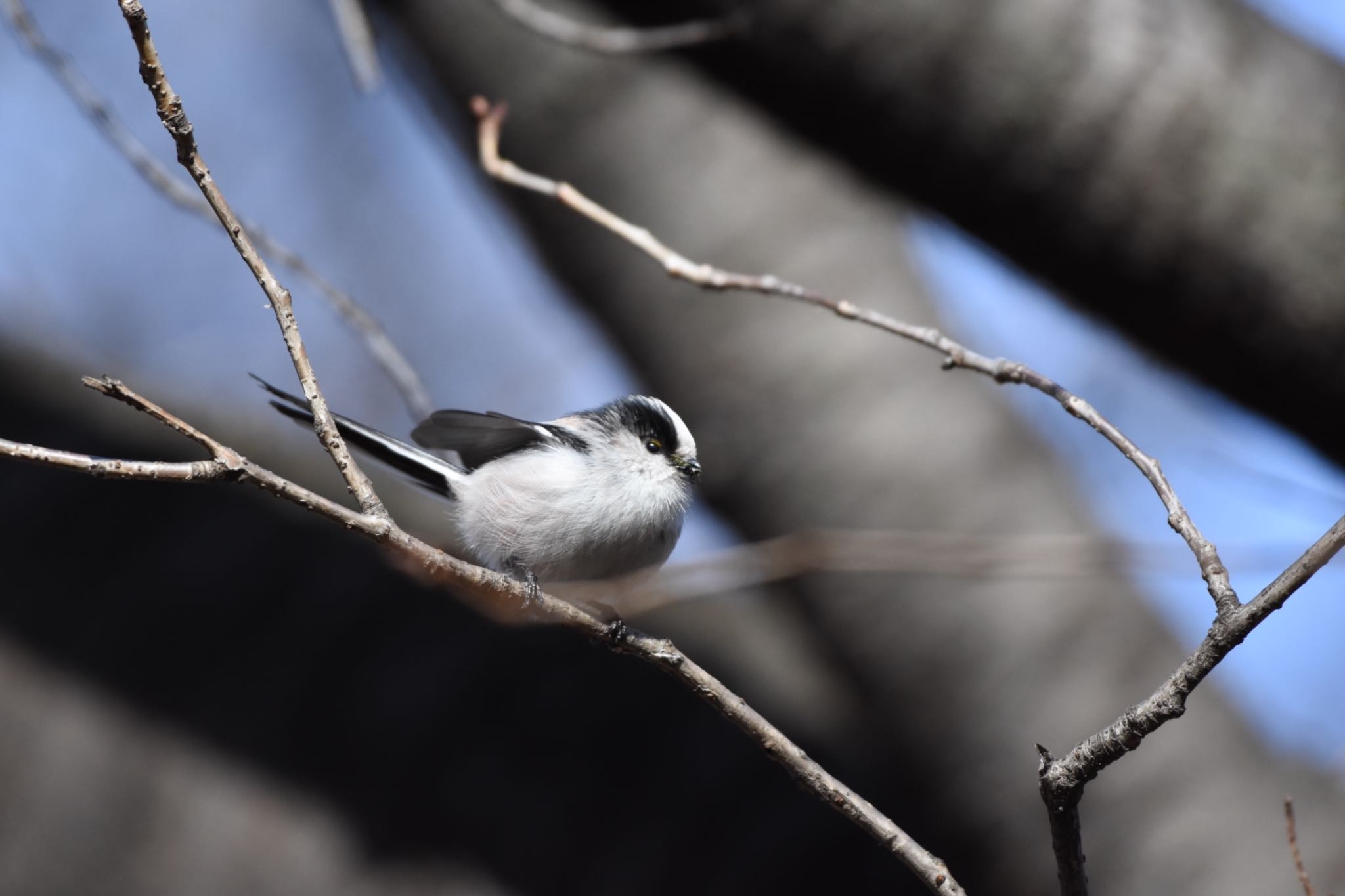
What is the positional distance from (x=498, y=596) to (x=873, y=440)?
157cm

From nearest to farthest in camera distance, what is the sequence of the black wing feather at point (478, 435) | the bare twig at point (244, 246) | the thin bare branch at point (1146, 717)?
the thin bare branch at point (1146, 717), the bare twig at point (244, 246), the black wing feather at point (478, 435)

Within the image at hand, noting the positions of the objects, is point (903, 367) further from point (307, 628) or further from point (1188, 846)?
point (307, 628)

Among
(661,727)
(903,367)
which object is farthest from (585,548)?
(903,367)

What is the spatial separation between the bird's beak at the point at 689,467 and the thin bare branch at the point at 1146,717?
1.36 meters

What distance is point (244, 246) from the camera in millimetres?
1115

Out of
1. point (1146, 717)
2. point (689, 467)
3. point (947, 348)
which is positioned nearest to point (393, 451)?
point (689, 467)

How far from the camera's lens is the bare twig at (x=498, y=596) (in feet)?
3.27

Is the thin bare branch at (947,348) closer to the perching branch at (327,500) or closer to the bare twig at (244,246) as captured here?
the perching branch at (327,500)

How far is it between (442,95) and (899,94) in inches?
48.8

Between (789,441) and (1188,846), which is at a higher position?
(789,441)

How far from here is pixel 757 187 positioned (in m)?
2.80

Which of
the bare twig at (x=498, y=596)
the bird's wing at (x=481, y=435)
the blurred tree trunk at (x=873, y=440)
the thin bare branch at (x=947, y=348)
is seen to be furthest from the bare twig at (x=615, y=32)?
the bare twig at (x=498, y=596)

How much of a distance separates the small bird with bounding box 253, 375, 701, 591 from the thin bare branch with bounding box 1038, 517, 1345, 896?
3.56 ft

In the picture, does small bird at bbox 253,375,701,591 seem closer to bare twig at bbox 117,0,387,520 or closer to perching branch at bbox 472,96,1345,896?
bare twig at bbox 117,0,387,520
